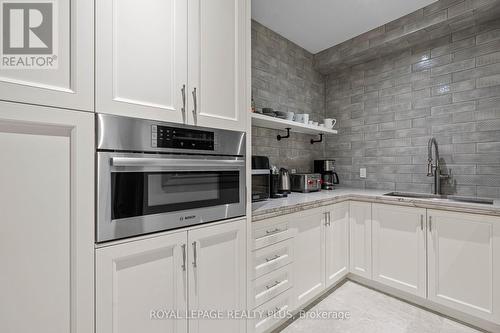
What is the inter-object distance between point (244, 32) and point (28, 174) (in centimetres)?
123

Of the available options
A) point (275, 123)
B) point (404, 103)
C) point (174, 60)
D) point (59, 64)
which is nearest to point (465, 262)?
point (404, 103)

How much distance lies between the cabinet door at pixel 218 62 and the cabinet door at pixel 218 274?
23.1 inches

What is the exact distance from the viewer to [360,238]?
2.30 metres

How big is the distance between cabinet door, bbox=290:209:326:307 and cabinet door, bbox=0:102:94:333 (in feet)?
4.24

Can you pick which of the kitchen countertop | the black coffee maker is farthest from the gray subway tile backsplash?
the kitchen countertop

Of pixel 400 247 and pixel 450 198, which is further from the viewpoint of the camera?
pixel 450 198

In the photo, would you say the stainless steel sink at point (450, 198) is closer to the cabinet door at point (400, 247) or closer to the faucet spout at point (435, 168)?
the faucet spout at point (435, 168)

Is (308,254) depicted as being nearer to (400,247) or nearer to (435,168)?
(400,247)

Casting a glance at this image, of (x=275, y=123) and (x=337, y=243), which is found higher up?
(x=275, y=123)

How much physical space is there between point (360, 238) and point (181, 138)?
2046 mm

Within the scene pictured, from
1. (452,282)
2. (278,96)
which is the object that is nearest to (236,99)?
(278,96)

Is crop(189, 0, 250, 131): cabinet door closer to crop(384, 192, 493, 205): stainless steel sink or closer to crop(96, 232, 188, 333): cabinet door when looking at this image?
crop(96, 232, 188, 333): cabinet door

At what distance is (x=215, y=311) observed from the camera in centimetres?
122

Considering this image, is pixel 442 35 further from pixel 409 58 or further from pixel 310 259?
pixel 310 259
